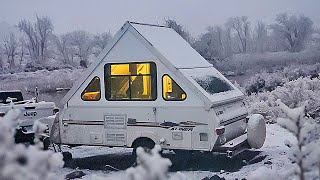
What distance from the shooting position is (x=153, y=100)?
632 cm

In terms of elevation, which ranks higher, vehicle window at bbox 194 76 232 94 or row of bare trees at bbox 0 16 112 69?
row of bare trees at bbox 0 16 112 69

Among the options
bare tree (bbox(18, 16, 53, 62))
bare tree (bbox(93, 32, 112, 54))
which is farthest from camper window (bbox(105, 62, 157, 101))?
bare tree (bbox(18, 16, 53, 62))

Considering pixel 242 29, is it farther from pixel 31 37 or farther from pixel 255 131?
pixel 255 131

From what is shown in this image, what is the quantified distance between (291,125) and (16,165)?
1.23 metres

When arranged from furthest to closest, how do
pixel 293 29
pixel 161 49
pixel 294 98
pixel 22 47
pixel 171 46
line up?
pixel 22 47, pixel 293 29, pixel 294 98, pixel 171 46, pixel 161 49

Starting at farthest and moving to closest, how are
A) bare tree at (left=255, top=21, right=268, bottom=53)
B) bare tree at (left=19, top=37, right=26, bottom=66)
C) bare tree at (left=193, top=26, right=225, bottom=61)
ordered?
bare tree at (left=19, top=37, right=26, bottom=66) → bare tree at (left=193, top=26, right=225, bottom=61) → bare tree at (left=255, top=21, right=268, bottom=53)

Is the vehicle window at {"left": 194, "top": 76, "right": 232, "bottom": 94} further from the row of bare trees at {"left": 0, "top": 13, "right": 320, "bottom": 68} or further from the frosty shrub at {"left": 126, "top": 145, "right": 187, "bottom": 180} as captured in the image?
the row of bare trees at {"left": 0, "top": 13, "right": 320, "bottom": 68}

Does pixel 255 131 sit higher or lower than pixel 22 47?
lower

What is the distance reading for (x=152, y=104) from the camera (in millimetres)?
6305

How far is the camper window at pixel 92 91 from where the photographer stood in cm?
674

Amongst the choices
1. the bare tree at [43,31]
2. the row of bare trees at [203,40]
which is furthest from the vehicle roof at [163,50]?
the bare tree at [43,31]

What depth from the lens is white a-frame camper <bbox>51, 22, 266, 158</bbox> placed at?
6.06 m

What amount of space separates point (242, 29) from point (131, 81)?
803cm

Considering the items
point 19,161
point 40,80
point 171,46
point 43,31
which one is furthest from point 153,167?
point 43,31
